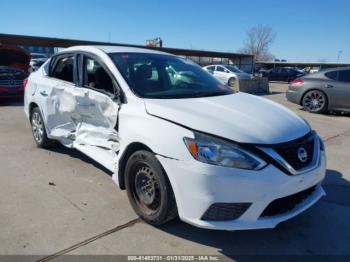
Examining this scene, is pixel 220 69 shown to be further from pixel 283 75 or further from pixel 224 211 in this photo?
pixel 224 211

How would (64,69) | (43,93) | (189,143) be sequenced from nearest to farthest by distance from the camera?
1. (189,143)
2. (64,69)
3. (43,93)

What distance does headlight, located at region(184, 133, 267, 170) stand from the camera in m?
2.48

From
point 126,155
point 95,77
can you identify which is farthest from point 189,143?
point 95,77

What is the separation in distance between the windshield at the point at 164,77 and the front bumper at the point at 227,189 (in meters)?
1.03

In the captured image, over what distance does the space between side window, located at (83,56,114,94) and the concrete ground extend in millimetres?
1180

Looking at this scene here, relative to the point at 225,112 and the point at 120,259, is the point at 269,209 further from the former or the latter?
the point at 120,259

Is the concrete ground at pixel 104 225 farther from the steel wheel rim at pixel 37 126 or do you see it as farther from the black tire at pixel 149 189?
the steel wheel rim at pixel 37 126

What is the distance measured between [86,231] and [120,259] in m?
0.53

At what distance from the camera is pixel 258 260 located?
266cm

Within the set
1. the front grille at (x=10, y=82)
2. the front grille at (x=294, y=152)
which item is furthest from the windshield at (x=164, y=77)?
the front grille at (x=10, y=82)

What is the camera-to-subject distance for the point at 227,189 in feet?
8.07

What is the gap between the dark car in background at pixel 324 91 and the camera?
9492 millimetres

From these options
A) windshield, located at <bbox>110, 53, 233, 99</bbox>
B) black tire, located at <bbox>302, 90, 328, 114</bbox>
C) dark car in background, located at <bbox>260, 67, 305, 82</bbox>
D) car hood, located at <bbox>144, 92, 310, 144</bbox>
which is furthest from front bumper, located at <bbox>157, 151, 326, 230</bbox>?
dark car in background, located at <bbox>260, 67, 305, 82</bbox>

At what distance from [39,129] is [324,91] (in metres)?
8.13
